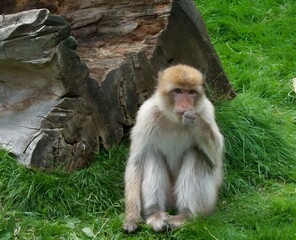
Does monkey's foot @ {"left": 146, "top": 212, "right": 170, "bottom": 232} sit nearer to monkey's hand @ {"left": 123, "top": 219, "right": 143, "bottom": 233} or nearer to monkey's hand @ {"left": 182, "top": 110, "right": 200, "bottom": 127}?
monkey's hand @ {"left": 123, "top": 219, "right": 143, "bottom": 233}

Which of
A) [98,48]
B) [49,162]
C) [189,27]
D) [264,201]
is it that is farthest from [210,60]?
[49,162]

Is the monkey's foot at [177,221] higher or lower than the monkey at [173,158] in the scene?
lower

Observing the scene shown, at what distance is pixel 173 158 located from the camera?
5.41m

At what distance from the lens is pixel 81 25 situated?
6344 mm

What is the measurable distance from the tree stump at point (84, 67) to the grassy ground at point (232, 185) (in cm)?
18

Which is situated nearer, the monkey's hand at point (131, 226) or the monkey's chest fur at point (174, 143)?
the monkey's hand at point (131, 226)

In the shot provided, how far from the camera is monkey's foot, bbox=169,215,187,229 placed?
5.04 meters

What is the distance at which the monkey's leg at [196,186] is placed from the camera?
5223mm

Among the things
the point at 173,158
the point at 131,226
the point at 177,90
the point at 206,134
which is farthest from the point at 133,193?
the point at 177,90

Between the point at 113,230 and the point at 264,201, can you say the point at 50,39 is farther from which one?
the point at 264,201

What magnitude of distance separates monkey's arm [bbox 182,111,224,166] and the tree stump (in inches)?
38.7

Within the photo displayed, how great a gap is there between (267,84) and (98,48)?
95.3 inches

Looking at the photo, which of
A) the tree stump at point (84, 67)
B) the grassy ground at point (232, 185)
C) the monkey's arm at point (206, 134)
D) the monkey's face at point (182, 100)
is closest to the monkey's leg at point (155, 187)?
the grassy ground at point (232, 185)

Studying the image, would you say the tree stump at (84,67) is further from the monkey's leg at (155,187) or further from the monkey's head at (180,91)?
the monkey's head at (180,91)
